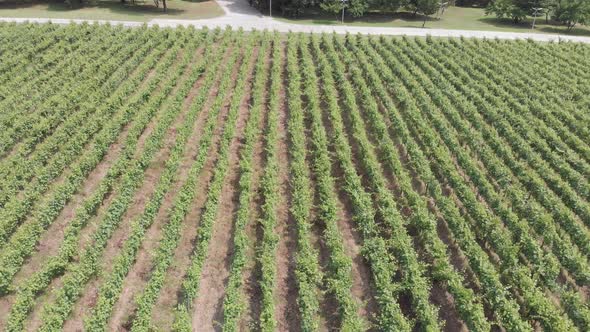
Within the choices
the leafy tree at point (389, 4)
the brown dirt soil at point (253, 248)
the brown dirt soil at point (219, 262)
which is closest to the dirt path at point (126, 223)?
the brown dirt soil at point (219, 262)

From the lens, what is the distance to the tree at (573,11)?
59781 mm

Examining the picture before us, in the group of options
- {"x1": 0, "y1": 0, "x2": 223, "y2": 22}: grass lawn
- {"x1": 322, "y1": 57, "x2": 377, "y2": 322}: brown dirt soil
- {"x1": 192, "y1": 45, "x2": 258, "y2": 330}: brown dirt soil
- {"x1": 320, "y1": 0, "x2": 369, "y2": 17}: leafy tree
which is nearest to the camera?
{"x1": 192, "y1": 45, "x2": 258, "y2": 330}: brown dirt soil

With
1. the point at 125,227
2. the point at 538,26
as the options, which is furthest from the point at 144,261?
the point at 538,26

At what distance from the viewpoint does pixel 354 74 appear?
38.8 meters

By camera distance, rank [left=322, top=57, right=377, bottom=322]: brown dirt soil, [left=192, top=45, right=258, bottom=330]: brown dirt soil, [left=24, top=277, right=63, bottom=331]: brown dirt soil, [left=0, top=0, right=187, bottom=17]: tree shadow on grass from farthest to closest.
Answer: [left=0, top=0, right=187, bottom=17]: tree shadow on grass
[left=322, top=57, right=377, bottom=322]: brown dirt soil
[left=192, top=45, right=258, bottom=330]: brown dirt soil
[left=24, top=277, right=63, bottom=331]: brown dirt soil

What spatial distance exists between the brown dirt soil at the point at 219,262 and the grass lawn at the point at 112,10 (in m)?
38.5

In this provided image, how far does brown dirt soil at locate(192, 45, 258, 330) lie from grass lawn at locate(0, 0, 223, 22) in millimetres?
38529

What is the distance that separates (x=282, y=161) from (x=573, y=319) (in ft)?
56.8

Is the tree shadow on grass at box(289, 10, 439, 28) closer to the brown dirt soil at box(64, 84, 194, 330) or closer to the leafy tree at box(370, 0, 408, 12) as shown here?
the leafy tree at box(370, 0, 408, 12)

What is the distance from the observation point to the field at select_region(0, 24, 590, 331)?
17.7 metres

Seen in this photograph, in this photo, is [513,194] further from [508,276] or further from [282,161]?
[282,161]

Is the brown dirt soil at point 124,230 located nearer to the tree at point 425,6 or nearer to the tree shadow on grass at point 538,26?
the tree at point 425,6

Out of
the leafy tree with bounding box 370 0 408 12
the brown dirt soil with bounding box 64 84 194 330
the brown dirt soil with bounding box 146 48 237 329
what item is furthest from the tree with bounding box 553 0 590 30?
the brown dirt soil with bounding box 64 84 194 330

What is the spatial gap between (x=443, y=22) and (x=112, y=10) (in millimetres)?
47582
